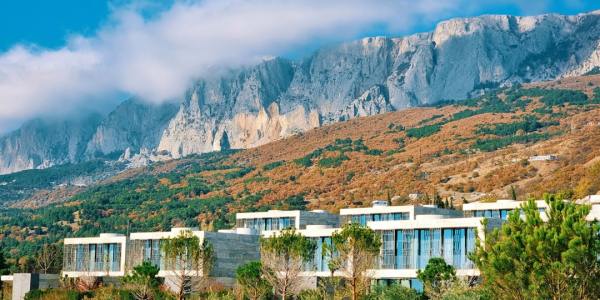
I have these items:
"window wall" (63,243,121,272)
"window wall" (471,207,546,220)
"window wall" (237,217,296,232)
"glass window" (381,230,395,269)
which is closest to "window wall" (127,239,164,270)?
"window wall" (63,243,121,272)

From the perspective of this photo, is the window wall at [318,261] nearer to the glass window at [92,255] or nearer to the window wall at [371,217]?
the window wall at [371,217]

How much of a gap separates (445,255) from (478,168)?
83.8 metres

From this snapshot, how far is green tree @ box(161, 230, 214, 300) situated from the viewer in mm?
66375

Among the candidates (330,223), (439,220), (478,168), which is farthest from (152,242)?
(478,168)

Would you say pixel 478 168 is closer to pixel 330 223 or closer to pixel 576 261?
pixel 330 223

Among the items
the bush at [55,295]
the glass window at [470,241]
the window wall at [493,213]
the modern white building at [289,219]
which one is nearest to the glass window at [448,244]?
the glass window at [470,241]

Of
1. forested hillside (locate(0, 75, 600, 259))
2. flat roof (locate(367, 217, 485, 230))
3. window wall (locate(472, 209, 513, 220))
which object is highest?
forested hillside (locate(0, 75, 600, 259))

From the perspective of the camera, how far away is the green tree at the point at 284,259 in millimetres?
63781

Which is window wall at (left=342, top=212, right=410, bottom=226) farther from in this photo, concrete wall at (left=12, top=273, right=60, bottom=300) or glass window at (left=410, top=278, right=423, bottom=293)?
concrete wall at (left=12, top=273, right=60, bottom=300)

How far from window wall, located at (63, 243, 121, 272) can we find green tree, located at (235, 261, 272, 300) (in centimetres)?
2386

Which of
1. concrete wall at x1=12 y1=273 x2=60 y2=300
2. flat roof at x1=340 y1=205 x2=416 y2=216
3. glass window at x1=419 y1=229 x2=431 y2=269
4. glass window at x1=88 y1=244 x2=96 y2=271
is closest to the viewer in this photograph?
glass window at x1=419 y1=229 x2=431 y2=269

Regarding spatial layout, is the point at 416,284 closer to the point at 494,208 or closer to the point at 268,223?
the point at 494,208

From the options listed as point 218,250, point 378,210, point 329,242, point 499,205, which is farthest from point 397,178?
point 329,242

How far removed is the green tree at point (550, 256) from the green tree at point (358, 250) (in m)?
19.0
